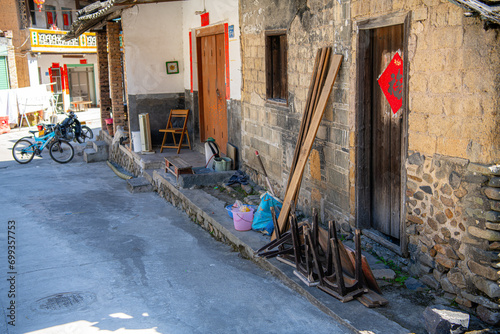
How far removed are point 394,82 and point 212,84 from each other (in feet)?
21.6

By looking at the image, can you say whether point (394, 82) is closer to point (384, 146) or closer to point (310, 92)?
point (384, 146)

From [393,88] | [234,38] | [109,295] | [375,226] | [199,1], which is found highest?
[199,1]

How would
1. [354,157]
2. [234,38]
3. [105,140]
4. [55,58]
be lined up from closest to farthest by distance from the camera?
[354,157] → [234,38] → [105,140] → [55,58]

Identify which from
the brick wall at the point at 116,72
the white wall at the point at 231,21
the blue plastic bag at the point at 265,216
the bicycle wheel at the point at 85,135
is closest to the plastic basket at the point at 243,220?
the blue plastic bag at the point at 265,216

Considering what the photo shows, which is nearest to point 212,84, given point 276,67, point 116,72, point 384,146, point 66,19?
point 276,67

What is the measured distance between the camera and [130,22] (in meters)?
12.0

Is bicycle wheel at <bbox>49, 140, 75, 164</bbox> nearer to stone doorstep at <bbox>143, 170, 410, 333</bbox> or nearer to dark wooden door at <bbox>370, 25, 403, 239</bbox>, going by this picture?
stone doorstep at <bbox>143, 170, 410, 333</bbox>

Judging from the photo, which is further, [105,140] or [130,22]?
[105,140]

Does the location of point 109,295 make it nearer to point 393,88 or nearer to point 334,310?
point 334,310

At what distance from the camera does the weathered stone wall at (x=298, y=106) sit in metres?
6.14

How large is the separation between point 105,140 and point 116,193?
5669 mm

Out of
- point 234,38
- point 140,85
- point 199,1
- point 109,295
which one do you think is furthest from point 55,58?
point 109,295

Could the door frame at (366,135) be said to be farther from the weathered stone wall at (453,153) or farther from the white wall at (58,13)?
the white wall at (58,13)

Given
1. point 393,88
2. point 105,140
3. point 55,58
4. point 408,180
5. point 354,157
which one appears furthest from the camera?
point 55,58
